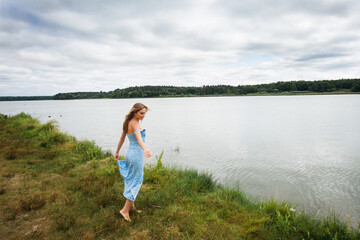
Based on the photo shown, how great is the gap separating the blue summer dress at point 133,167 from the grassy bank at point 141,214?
658 millimetres

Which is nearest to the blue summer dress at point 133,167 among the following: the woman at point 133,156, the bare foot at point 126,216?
the woman at point 133,156

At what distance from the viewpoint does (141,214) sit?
477 cm

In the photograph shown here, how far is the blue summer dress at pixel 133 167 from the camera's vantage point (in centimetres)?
437

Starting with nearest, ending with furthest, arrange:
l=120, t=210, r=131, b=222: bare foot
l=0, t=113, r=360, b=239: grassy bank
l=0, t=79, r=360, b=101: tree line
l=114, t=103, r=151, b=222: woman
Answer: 1. l=0, t=113, r=360, b=239: grassy bank
2. l=114, t=103, r=151, b=222: woman
3. l=120, t=210, r=131, b=222: bare foot
4. l=0, t=79, r=360, b=101: tree line

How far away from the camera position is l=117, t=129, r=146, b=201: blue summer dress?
4.37 metres

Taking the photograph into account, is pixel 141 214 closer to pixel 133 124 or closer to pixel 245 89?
pixel 133 124

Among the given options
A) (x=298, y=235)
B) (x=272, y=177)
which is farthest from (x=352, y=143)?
(x=298, y=235)

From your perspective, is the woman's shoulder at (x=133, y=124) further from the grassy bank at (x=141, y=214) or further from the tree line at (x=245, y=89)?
the tree line at (x=245, y=89)

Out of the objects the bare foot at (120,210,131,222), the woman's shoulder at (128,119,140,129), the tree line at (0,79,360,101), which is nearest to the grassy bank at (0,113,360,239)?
the bare foot at (120,210,131,222)

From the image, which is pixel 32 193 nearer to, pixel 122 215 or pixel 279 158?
pixel 122 215

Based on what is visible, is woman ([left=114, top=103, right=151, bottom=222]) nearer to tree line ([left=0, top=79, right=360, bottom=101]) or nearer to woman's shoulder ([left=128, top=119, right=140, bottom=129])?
woman's shoulder ([left=128, top=119, right=140, bottom=129])

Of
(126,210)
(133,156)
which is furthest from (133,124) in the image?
(126,210)

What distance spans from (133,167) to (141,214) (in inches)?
48.6

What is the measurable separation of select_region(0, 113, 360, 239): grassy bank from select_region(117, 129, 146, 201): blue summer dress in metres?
0.66
